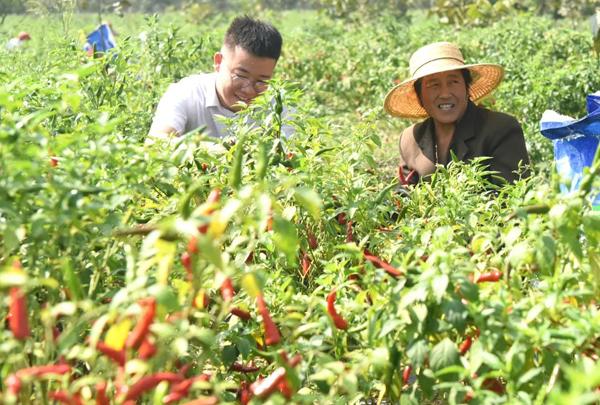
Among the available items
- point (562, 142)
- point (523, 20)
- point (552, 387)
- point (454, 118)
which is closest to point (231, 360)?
point (552, 387)

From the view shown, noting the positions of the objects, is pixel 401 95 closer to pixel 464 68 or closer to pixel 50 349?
pixel 464 68

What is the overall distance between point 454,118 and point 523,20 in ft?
25.0

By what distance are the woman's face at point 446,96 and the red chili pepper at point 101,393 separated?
8.60 feet

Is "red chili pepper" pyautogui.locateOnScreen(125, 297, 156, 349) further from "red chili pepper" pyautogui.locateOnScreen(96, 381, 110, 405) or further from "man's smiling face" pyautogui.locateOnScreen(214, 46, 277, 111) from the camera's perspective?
"man's smiling face" pyautogui.locateOnScreen(214, 46, 277, 111)

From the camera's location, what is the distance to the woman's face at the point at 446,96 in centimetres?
388

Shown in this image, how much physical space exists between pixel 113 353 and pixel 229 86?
2.70 meters

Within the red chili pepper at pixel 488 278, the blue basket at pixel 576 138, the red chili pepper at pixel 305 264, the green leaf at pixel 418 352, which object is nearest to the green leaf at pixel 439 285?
the green leaf at pixel 418 352

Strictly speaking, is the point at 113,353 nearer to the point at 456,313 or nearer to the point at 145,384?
the point at 145,384

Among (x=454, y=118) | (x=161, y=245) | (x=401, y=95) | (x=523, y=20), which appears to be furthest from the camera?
(x=523, y=20)

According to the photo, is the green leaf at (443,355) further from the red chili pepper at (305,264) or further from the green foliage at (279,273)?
the red chili pepper at (305,264)

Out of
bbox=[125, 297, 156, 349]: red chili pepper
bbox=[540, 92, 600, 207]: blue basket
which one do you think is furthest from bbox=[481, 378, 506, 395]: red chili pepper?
bbox=[540, 92, 600, 207]: blue basket

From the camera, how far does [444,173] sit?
257 centimetres

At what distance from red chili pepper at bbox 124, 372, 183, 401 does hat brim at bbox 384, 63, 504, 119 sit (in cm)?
272

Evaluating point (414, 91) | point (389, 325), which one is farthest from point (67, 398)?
point (414, 91)
